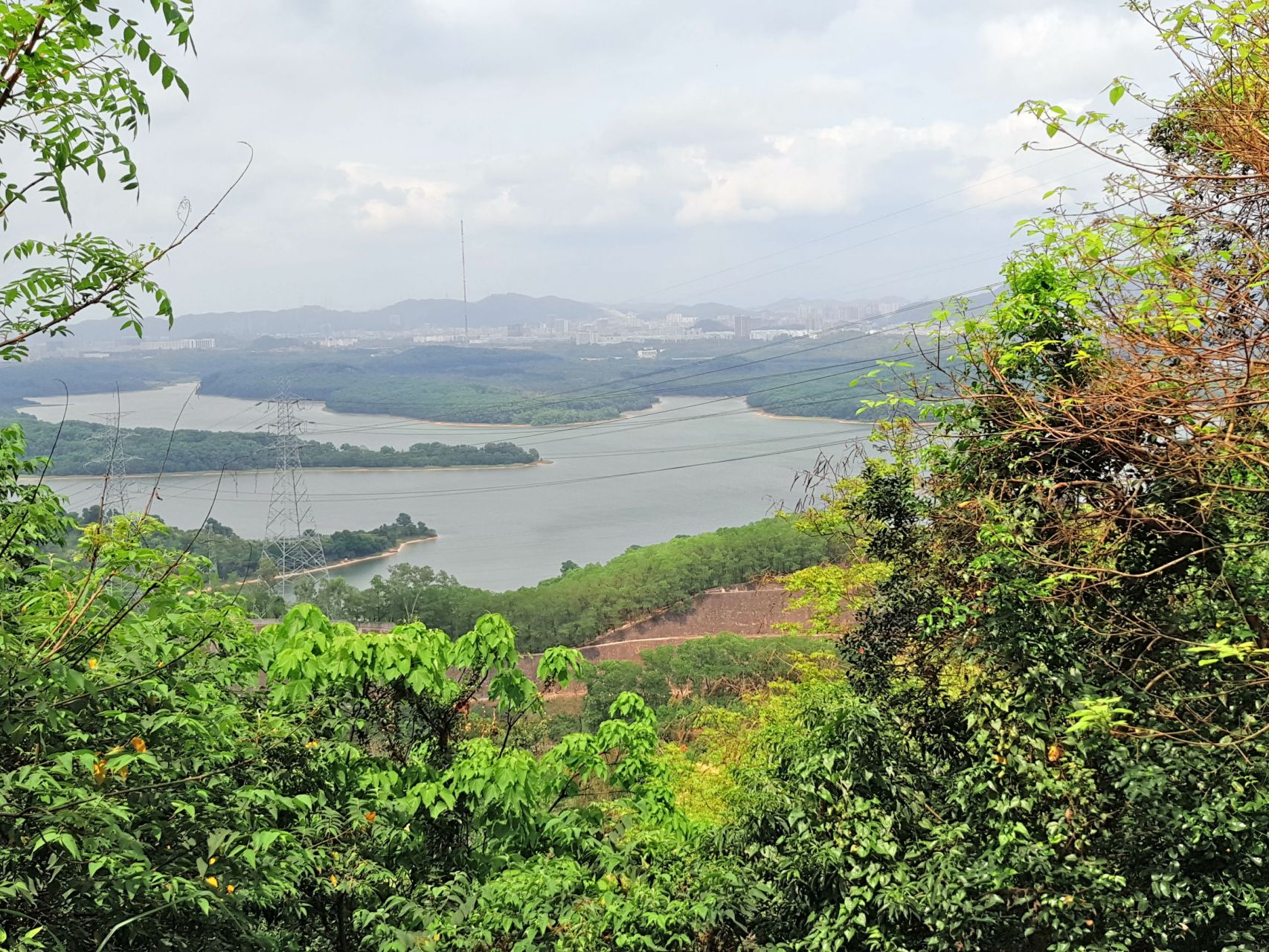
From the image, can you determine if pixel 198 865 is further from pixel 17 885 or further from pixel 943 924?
pixel 943 924

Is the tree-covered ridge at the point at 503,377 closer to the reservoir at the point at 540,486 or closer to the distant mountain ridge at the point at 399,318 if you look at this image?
the reservoir at the point at 540,486

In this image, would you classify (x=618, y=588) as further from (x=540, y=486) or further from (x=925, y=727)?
(x=540, y=486)

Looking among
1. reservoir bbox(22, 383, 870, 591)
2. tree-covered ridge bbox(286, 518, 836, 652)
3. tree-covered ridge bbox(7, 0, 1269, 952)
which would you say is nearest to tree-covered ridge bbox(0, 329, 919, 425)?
reservoir bbox(22, 383, 870, 591)

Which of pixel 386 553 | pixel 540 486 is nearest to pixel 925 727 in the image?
pixel 386 553

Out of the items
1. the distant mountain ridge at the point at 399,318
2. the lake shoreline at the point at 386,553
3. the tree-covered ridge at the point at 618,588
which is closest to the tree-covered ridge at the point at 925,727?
the tree-covered ridge at the point at 618,588

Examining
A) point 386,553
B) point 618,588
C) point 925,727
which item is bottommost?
point 386,553

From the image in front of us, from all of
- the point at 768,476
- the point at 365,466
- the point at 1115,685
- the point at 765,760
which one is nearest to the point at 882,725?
the point at 765,760
